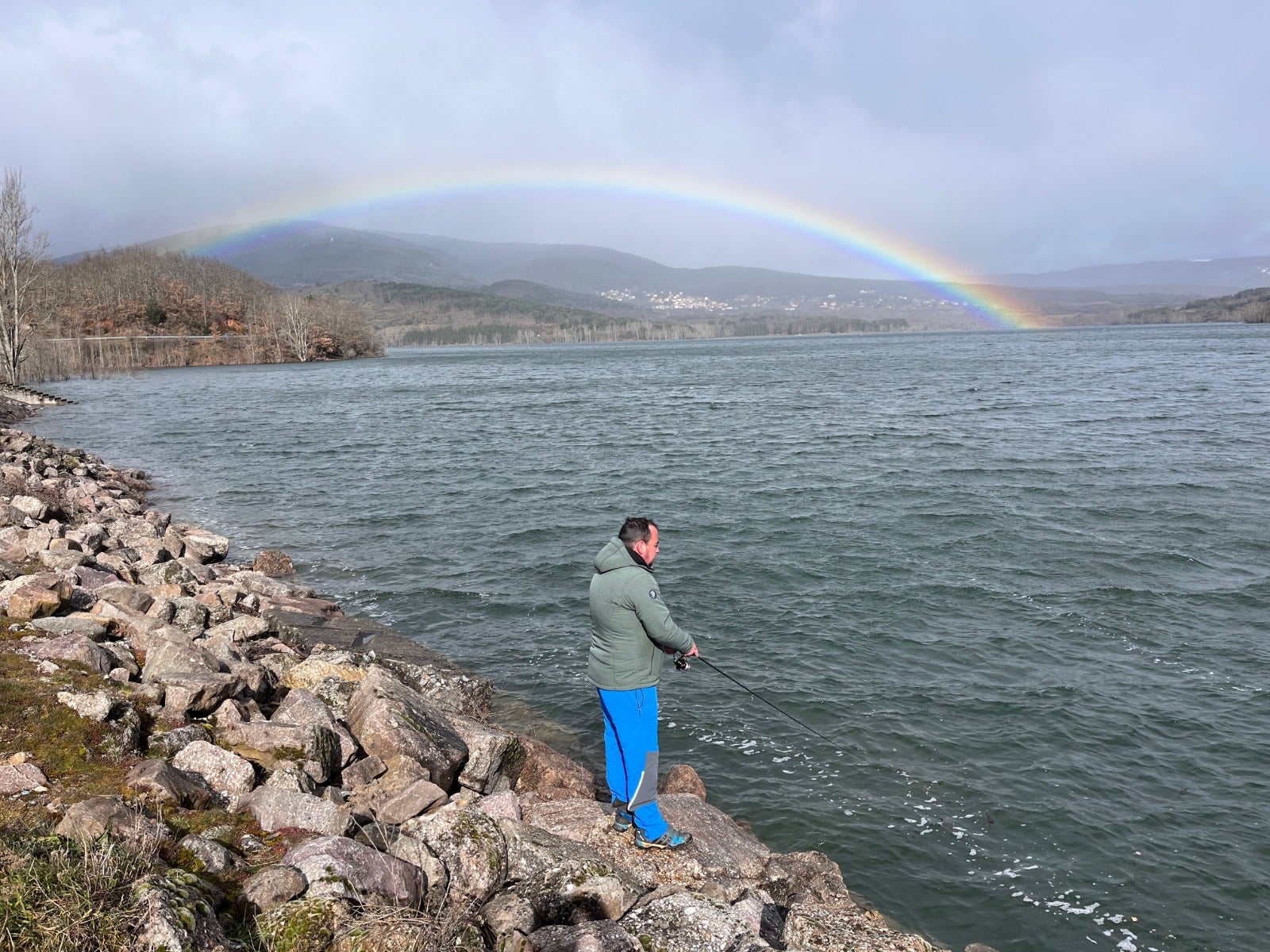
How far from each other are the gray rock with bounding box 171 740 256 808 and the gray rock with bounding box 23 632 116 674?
2.07 m

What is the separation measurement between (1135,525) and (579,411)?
37.3 metres

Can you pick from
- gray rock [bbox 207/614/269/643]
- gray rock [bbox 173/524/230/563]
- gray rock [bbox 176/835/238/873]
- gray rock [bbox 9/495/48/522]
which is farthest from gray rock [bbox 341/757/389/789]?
gray rock [bbox 9/495/48/522]

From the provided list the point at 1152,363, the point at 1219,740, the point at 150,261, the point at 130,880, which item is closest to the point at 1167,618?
the point at 1219,740

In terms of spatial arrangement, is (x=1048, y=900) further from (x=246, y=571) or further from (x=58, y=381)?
(x=58, y=381)

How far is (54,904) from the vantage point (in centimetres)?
397

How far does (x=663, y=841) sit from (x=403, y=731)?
2.74 m

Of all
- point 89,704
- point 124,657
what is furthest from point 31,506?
point 89,704

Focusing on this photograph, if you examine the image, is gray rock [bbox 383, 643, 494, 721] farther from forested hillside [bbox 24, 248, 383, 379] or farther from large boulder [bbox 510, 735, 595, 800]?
forested hillside [bbox 24, 248, 383, 379]

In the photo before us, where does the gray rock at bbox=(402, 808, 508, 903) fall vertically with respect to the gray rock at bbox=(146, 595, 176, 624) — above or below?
below

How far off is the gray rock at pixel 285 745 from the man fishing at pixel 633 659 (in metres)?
2.56

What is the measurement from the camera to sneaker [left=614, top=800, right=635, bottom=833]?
7.32 meters

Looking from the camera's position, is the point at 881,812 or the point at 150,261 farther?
the point at 150,261

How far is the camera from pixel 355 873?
5.08 metres

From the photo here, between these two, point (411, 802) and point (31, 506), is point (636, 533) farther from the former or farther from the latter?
point (31, 506)
